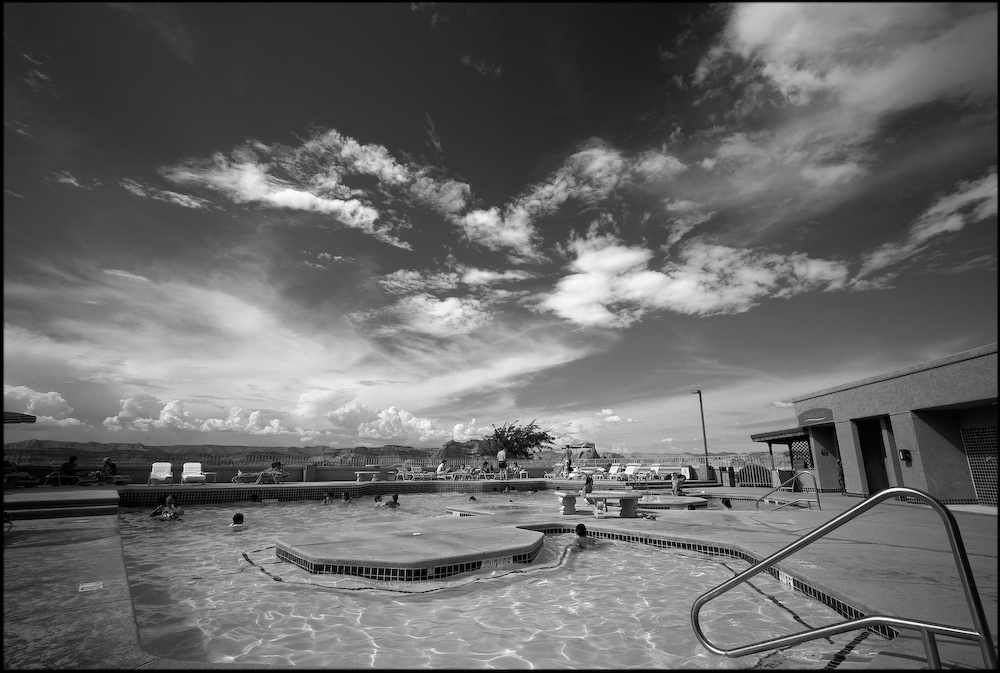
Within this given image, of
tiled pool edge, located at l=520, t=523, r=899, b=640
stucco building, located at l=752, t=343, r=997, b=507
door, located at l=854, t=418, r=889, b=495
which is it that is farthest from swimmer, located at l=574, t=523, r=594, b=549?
door, located at l=854, t=418, r=889, b=495

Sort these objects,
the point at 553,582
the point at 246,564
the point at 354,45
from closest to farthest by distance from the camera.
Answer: the point at 354,45, the point at 553,582, the point at 246,564

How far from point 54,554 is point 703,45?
812 centimetres

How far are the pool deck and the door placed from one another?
18.4 feet

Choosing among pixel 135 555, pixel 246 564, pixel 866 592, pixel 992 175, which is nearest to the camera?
pixel 992 175

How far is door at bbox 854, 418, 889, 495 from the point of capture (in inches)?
628

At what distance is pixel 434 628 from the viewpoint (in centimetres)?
507

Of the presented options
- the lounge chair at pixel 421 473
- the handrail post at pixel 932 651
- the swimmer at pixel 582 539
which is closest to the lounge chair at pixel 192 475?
the lounge chair at pixel 421 473

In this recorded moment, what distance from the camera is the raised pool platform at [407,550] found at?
6.59m

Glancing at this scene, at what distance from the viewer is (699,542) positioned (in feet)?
27.1

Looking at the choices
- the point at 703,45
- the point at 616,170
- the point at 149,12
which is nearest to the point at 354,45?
the point at 149,12

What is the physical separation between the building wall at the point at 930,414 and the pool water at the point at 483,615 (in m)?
8.15

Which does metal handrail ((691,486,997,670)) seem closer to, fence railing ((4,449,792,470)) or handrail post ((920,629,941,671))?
handrail post ((920,629,941,671))

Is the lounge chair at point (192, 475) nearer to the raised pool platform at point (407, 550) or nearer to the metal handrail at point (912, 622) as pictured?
the raised pool platform at point (407, 550)

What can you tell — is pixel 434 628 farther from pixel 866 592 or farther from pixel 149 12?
pixel 149 12
